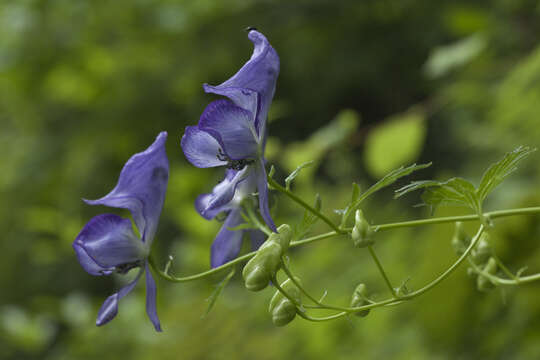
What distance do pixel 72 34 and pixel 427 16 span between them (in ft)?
3.25

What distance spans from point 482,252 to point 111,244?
0.71 ft

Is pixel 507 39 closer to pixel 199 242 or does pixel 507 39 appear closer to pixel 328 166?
pixel 328 166

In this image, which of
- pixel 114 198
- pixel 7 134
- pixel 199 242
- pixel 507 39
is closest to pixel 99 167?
pixel 7 134

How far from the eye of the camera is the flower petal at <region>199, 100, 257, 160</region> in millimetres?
269

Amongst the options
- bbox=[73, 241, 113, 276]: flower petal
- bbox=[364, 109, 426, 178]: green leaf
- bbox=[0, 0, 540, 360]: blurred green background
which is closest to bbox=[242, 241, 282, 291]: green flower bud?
bbox=[73, 241, 113, 276]: flower petal

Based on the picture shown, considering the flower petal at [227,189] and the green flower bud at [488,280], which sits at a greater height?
the flower petal at [227,189]

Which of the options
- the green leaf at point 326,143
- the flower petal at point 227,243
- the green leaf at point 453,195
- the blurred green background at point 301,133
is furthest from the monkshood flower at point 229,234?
the green leaf at point 326,143

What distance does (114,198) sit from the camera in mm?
300

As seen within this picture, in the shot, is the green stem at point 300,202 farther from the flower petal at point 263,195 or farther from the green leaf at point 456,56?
the green leaf at point 456,56

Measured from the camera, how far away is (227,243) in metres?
0.35

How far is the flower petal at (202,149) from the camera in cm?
30

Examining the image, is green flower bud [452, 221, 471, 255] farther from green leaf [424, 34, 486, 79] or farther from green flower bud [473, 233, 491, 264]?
green leaf [424, 34, 486, 79]

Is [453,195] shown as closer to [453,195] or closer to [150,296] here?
[453,195]

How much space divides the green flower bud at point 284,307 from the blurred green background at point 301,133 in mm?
416
